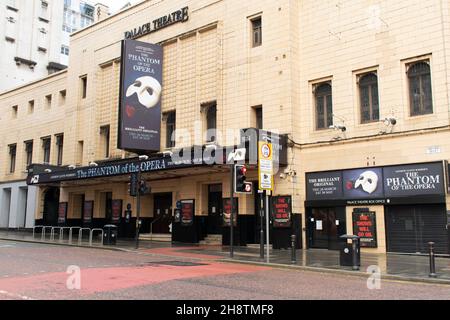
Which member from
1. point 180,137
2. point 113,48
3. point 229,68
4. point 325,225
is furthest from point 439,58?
point 113,48

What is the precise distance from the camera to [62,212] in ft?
118

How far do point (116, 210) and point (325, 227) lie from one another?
48.7 ft

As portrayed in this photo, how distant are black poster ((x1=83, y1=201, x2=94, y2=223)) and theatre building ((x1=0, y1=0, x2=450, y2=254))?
5.6 inches

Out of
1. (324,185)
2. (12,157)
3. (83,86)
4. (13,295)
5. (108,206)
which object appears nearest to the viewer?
(13,295)

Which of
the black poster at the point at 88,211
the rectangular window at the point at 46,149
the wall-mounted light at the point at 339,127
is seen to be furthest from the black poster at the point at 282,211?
the rectangular window at the point at 46,149

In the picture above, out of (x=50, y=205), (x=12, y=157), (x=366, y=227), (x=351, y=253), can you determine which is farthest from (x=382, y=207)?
(x=12, y=157)

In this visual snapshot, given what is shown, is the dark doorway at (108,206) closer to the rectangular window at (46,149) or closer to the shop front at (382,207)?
the rectangular window at (46,149)

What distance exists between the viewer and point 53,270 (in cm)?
1371

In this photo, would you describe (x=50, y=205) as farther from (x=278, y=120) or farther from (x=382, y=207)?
(x=382, y=207)

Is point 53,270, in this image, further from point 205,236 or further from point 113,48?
point 113,48

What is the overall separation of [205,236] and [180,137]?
6.00 metres

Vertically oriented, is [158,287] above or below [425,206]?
below

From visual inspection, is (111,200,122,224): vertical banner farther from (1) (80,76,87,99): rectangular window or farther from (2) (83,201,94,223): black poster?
(1) (80,76,87,99): rectangular window

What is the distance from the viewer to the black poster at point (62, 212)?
117 ft
